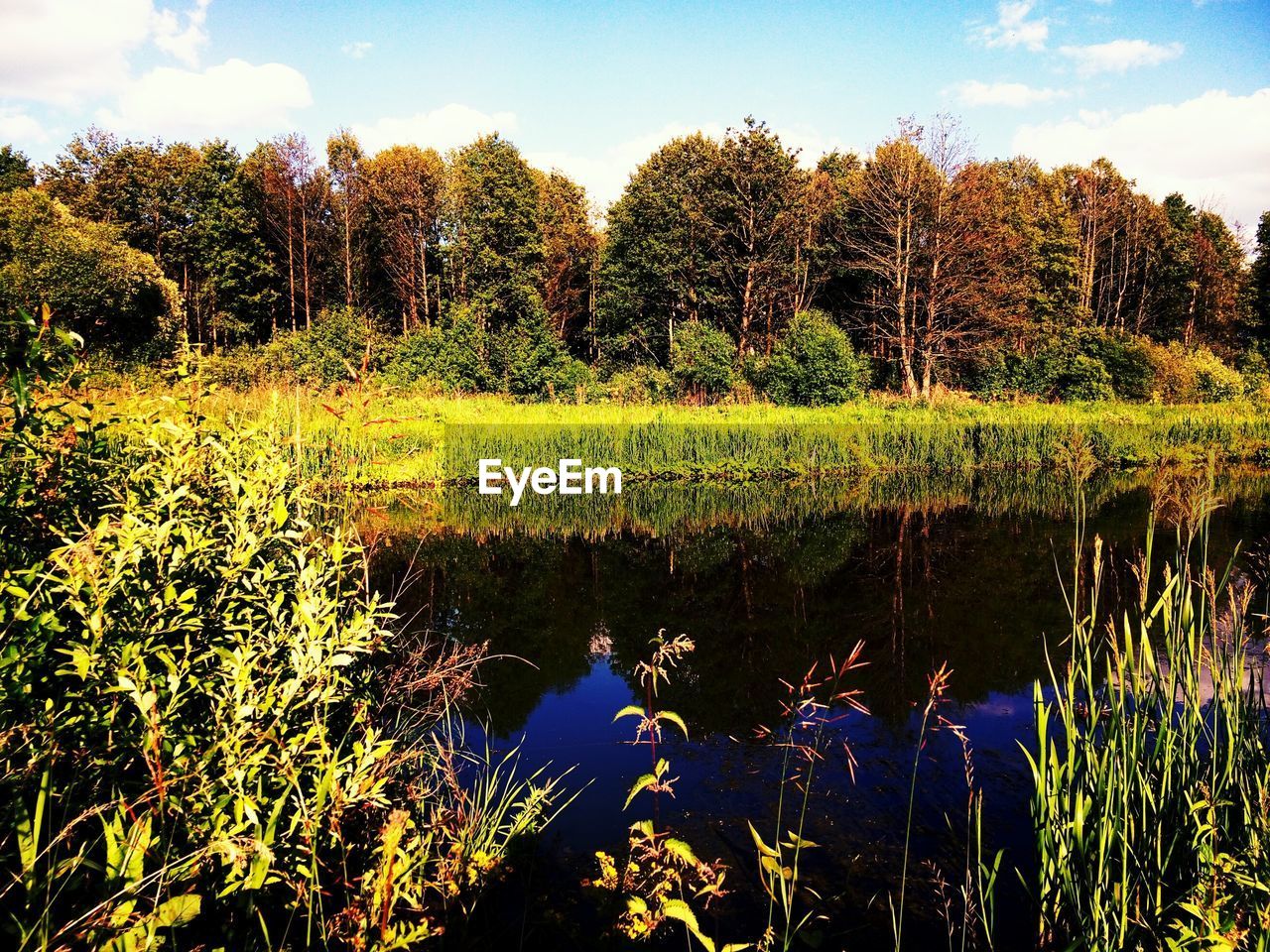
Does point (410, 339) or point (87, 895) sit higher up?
point (410, 339)

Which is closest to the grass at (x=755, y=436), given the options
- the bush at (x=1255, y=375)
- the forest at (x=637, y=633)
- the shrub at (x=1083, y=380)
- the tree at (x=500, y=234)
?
the forest at (x=637, y=633)

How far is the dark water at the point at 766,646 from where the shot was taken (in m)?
3.31

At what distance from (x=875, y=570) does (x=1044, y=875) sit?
20.2 feet

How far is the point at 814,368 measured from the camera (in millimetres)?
21875

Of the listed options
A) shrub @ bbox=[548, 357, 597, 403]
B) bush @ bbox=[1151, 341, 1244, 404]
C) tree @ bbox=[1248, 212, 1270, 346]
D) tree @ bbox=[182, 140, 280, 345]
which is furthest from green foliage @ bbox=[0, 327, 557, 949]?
tree @ bbox=[1248, 212, 1270, 346]

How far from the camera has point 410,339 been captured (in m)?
27.0

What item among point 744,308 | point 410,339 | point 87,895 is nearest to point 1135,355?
point 744,308

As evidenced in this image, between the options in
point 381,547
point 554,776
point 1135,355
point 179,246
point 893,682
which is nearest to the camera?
point 554,776

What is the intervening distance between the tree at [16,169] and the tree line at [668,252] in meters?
0.18

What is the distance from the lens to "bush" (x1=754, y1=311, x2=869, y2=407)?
21906 millimetres

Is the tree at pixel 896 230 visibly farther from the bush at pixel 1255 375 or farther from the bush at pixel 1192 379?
the bush at pixel 1255 375

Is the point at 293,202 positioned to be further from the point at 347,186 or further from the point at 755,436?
the point at 755,436

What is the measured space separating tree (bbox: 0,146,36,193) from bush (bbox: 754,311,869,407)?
1189 inches

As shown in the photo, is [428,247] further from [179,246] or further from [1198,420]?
[1198,420]
